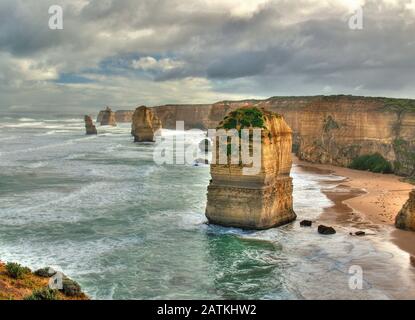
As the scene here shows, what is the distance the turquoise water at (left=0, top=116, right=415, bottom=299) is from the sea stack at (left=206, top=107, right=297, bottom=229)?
34.6 inches

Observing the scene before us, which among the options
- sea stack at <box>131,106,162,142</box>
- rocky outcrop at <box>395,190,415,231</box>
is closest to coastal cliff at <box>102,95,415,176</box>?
rocky outcrop at <box>395,190,415,231</box>

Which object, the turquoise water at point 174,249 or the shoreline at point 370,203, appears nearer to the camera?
the turquoise water at point 174,249

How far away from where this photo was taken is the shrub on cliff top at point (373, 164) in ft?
183

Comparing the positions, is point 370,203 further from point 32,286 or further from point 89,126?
point 89,126

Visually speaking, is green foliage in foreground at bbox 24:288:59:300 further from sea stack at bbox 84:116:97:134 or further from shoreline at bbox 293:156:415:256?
sea stack at bbox 84:116:97:134

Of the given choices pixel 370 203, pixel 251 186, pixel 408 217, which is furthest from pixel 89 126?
pixel 408 217

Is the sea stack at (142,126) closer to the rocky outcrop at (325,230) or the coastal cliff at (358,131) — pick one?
the coastal cliff at (358,131)

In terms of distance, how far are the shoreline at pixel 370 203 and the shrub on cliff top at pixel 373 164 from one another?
123 cm

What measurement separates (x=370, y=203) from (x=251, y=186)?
1557 cm

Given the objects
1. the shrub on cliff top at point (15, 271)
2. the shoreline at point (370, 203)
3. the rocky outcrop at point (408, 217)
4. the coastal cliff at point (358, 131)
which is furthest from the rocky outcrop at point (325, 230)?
the coastal cliff at point (358, 131)

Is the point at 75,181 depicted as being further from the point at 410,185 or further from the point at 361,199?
the point at 410,185

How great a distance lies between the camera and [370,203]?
37531mm

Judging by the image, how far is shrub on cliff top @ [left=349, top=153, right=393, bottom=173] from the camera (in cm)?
5584
